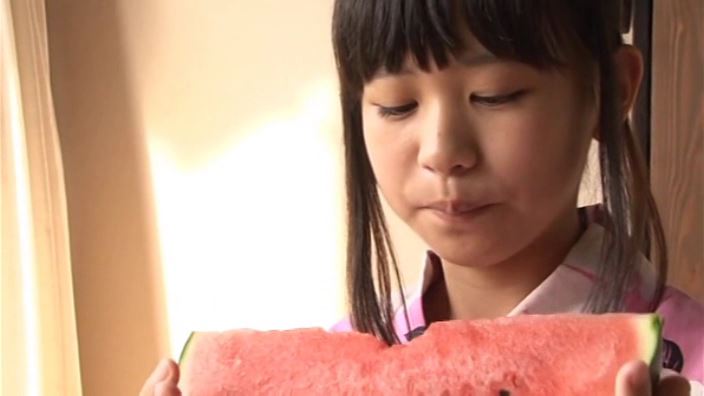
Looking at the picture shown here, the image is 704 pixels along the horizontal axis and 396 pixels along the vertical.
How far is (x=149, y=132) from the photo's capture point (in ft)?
6.18

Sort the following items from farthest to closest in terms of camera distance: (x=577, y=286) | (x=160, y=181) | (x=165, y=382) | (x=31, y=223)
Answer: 1. (x=160, y=181)
2. (x=31, y=223)
3. (x=577, y=286)
4. (x=165, y=382)

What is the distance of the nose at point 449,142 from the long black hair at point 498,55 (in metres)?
0.04

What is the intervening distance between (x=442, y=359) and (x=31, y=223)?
4.08 ft

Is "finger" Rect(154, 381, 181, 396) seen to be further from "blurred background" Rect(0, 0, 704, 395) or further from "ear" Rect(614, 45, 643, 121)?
"blurred background" Rect(0, 0, 704, 395)

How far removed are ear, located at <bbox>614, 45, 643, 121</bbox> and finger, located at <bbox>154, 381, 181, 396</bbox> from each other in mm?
456

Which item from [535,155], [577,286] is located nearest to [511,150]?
[535,155]

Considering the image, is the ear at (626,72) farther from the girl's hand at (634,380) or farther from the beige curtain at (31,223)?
the beige curtain at (31,223)

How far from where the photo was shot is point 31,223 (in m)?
1.74

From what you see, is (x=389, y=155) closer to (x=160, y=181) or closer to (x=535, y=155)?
(x=535, y=155)

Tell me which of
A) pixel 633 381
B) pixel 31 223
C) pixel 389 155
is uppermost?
pixel 389 155

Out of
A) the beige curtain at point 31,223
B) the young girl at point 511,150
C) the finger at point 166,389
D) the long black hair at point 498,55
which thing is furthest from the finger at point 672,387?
the beige curtain at point 31,223

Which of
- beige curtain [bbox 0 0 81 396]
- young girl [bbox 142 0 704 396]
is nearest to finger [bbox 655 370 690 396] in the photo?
young girl [bbox 142 0 704 396]

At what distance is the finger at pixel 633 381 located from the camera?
1.94 ft

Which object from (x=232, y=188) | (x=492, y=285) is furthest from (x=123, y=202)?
(x=492, y=285)
